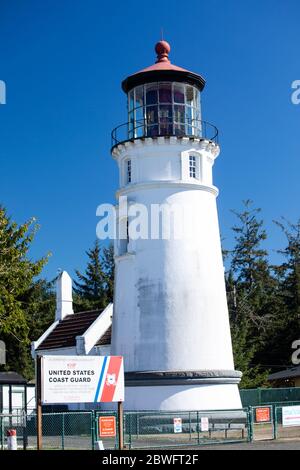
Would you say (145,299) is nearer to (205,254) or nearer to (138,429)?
(205,254)

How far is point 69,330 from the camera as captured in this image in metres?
44.8

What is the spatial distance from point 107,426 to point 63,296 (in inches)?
910

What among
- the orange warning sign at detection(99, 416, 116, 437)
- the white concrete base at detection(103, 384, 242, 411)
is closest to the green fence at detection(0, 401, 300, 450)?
the orange warning sign at detection(99, 416, 116, 437)

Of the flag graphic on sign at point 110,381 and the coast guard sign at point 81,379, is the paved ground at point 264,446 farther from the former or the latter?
the coast guard sign at point 81,379

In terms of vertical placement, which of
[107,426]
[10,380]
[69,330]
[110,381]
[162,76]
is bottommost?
[107,426]

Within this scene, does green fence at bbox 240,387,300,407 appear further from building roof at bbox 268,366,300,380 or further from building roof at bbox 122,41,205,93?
building roof at bbox 122,41,205,93

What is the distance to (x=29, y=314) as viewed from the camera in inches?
2355

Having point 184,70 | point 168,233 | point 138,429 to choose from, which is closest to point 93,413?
point 138,429

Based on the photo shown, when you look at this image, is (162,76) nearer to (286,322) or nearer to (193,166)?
(193,166)

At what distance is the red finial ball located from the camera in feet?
119

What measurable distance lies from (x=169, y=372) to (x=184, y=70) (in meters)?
12.9

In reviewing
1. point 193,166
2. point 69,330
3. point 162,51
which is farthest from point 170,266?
point 69,330

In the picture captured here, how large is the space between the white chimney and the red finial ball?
16159 millimetres

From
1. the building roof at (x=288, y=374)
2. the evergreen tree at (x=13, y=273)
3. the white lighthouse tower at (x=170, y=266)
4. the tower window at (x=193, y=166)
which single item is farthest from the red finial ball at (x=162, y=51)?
the building roof at (x=288, y=374)
